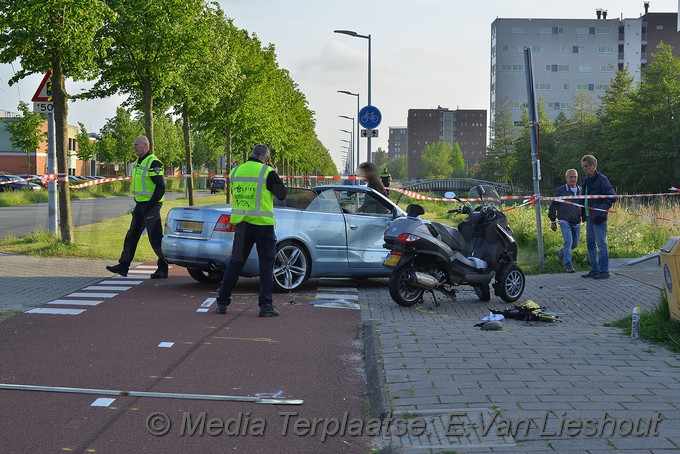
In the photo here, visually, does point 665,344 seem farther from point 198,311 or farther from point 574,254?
point 574,254

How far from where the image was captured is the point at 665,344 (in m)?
7.10

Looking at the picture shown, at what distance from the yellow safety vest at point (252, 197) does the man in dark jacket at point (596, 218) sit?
5720 mm

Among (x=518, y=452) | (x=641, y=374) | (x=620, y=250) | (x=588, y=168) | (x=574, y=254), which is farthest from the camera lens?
(x=620, y=250)

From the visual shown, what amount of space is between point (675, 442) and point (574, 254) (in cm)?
1091

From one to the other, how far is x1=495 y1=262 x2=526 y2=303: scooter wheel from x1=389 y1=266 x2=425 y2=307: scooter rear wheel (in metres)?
1.15

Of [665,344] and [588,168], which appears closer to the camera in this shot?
[665,344]

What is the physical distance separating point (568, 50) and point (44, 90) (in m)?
120

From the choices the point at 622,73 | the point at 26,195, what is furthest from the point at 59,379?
the point at 622,73

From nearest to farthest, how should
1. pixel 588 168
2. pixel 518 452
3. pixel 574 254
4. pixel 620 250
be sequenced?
pixel 518 452, pixel 588 168, pixel 574 254, pixel 620 250

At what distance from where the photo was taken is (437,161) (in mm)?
185625

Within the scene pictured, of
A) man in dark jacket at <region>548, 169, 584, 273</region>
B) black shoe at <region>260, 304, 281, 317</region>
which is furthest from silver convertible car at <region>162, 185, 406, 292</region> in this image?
man in dark jacket at <region>548, 169, 584, 273</region>

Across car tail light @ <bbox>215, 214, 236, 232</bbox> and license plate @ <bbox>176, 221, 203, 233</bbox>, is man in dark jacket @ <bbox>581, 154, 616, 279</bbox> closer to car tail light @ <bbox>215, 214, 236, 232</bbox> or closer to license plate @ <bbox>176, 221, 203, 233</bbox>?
car tail light @ <bbox>215, 214, 236, 232</bbox>

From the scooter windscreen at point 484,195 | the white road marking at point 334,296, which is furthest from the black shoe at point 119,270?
the scooter windscreen at point 484,195

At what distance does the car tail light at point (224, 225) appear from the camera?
1077 cm
